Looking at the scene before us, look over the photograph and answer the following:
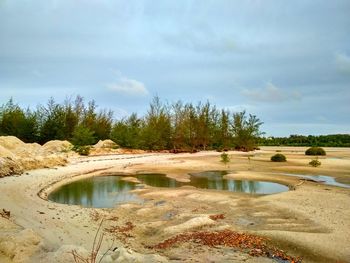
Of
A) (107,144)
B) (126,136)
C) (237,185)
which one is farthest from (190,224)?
(126,136)

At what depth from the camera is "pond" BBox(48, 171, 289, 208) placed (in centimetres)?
1517

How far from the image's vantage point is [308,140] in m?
93.4

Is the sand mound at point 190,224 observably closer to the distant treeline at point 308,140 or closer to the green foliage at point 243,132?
the green foliage at point 243,132

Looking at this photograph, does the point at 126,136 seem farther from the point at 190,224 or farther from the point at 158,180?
the point at 190,224

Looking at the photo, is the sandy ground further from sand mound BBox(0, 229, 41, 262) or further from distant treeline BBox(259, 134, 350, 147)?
distant treeline BBox(259, 134, 350, 147)

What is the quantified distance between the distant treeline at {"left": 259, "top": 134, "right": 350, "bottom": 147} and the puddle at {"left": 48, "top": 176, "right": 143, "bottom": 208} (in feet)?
231

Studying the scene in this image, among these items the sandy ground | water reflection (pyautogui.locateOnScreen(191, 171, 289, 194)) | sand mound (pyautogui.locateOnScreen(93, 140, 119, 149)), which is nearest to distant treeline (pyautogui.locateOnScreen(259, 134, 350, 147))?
sand mound (pyautogui.locateOnScreen(93, 140, 119, 149))

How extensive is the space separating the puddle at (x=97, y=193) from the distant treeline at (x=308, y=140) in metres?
70.4

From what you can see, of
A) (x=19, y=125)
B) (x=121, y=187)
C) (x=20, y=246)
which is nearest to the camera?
(x=20, y=246)

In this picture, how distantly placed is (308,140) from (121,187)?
82.7 metres

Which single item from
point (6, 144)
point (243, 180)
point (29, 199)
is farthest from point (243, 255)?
point (6, 144)

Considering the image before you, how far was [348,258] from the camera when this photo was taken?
7.50m

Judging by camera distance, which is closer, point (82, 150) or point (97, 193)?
Result: point (97, 193)

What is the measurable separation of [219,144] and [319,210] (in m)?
49.3
